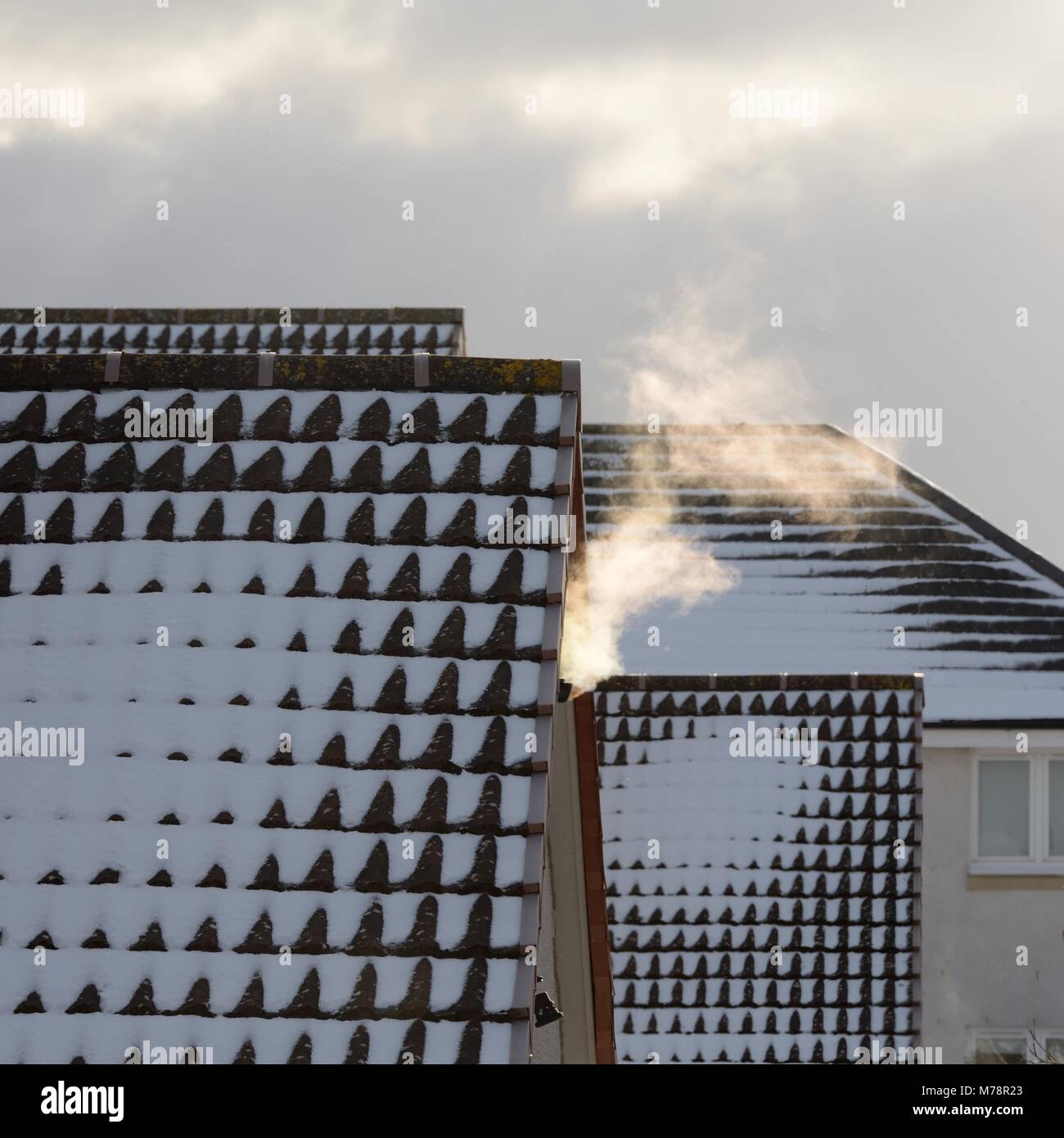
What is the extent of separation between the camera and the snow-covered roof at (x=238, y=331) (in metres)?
11.6

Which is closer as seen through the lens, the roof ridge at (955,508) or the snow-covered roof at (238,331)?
the snow-covered roof at (238,331)

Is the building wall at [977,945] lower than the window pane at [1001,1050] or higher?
higher

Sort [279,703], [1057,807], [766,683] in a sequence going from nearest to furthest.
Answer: [279,703]
[766,683]
[1057,807]

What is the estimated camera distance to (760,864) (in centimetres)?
1045

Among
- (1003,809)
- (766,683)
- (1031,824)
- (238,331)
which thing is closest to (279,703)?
(766,683)

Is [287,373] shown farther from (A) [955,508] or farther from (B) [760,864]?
Result: (A) [955,508]

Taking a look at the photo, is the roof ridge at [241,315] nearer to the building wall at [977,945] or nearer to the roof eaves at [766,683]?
the roof eaves at [766,683]

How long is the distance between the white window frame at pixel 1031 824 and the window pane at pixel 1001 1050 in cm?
191

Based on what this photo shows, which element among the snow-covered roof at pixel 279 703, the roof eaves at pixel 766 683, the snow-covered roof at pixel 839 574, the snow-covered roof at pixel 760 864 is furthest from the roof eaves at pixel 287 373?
the snow-covered roof at pixel 839 574

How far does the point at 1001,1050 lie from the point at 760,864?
626 centimetres

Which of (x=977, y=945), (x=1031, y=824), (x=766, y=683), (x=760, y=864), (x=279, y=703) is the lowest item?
(x=977, y=945)
